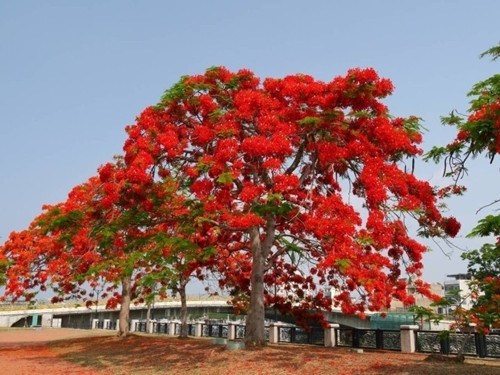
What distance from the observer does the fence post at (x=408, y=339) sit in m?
19.1

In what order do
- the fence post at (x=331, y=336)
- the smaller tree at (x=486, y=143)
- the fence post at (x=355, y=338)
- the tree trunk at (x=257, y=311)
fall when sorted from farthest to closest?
the fence post at (x=331, y=336), the fence post at (x=355, y=338), the tree trunk at (x=257, y=311), the smaller tree at (x=486, y=143)

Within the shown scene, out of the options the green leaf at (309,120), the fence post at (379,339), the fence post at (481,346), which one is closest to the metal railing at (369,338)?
the fence post at (379,339)

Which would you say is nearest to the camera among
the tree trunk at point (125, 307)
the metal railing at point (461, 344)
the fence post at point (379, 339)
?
the metal railing at point (461, 344)

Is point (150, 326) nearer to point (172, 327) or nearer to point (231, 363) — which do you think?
point (172, 327)

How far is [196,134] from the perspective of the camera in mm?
17047

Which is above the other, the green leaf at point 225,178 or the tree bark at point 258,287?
the green leaf at point 225,178

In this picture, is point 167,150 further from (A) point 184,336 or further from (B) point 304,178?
(A) point 184,336

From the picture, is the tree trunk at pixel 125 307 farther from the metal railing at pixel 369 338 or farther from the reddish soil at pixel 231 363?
the metal railing at pixel 369 338

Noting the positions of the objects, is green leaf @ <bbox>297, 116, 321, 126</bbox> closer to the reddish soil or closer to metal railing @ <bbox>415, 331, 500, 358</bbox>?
the reddish soil

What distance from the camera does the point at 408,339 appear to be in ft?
63.2

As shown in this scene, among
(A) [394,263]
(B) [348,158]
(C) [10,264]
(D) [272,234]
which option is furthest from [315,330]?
(C) [10,264]

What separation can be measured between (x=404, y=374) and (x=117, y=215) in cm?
1098

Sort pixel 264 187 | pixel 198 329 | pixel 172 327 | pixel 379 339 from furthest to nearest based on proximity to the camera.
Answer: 1. pixel 172 327
2. pixel 198 329
3. pixel 379 339
4. pixel 264 187

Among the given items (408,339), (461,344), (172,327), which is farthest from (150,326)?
(461,344)
